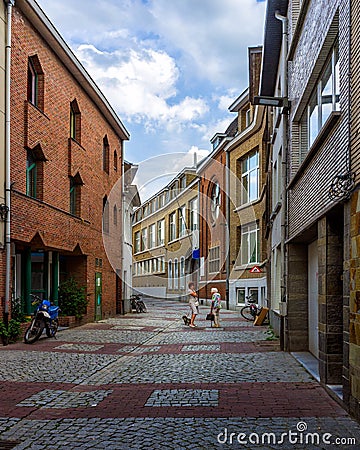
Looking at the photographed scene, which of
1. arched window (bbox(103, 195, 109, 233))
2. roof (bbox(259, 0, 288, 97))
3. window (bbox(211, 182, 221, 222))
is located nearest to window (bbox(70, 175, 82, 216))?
arched window (bbox(103, 195, 109, 233))

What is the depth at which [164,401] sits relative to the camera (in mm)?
8359

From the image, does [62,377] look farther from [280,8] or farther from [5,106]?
[280,8]

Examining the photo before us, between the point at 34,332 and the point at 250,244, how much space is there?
17741 millimetres

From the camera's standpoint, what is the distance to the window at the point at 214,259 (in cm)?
3816

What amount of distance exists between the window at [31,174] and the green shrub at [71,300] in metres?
4.48

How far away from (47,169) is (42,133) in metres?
1.21

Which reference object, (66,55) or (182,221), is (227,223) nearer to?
(66,55)

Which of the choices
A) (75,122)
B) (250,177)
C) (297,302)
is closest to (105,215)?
(75,122)

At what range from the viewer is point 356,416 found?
22.6ft

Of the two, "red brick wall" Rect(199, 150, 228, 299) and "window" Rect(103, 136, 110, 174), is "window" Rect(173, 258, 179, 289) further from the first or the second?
"window" Rect(103, 136, 110, 174)

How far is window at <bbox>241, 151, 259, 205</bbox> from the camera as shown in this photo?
103ft

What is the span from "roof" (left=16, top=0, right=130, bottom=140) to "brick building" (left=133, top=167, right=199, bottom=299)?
858 inches

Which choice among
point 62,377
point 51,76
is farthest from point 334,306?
point 51,76
